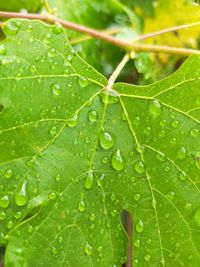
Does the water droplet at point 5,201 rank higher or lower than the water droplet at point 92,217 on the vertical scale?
higher

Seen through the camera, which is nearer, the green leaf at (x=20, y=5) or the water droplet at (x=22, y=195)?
the water droplet at (x=22, y=195)

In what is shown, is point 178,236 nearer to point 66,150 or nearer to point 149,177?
point 149,177

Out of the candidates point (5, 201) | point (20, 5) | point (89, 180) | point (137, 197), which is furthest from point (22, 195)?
point (20, 5)

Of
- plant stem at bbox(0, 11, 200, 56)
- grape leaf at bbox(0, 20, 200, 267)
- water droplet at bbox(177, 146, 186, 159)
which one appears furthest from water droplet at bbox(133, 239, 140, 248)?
plant stem at bbox(0, 11, 200, 56)

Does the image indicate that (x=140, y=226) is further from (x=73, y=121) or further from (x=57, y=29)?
(x=57, y=29)

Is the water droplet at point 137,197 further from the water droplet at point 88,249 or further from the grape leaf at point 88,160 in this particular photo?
the water droplet at point 88,249

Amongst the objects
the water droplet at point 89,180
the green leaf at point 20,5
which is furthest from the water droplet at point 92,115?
the green leaf at point 20,5

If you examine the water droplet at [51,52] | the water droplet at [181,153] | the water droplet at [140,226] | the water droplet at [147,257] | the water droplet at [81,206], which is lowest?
the water droplet at [147,257]

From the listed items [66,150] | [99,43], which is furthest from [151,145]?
[99,43]
